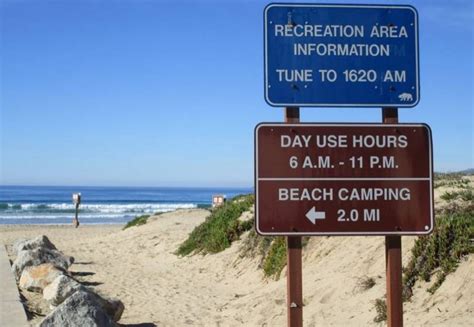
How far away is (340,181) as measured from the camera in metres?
4.05

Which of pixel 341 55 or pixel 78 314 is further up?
pixel 341 55

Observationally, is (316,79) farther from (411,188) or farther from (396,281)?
(396,281)

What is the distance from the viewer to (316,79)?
4133mm

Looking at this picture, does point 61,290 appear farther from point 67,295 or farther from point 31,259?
point 31,259

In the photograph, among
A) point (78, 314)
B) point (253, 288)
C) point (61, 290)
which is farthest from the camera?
point (253, 288)

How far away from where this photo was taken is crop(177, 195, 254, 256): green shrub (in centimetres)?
1414

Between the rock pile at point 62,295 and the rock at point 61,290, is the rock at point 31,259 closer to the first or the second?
the rock pile at point 62,295

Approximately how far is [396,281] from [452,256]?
3.14 metres

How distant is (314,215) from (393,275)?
2.32 ft

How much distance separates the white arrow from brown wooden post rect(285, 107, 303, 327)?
6.3 inches

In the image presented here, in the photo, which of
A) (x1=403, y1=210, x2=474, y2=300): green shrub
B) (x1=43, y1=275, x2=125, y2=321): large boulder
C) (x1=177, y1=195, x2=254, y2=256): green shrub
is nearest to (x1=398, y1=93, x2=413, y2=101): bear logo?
(x1=403, y1=210, x2=474, y2=300): green shrub

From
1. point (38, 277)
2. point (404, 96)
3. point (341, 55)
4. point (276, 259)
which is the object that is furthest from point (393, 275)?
point (38, 277)

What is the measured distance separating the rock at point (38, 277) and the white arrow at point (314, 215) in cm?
691

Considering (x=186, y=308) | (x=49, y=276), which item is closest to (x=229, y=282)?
(x=186, y=308)
